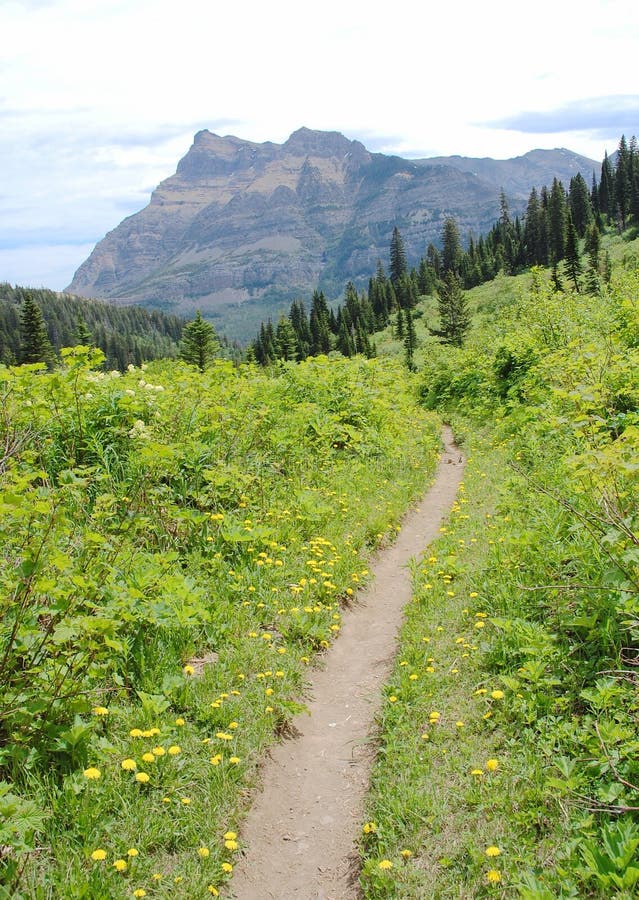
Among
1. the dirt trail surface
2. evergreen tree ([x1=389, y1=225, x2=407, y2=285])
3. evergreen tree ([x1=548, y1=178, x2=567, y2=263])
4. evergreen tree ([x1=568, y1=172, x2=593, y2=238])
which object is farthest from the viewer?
evergreen tree ([x1=389, y1=225, x2=407, y2=285])

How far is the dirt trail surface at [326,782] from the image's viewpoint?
408 centimetres

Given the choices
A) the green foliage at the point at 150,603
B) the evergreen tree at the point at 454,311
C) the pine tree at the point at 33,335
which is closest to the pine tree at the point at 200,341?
the pine tree at the point at 33,335

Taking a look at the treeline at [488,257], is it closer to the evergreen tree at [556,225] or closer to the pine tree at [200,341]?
the evergreen tree at [556,225]

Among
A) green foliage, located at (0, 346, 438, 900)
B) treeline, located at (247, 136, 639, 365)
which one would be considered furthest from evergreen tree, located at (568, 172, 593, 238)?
green foliage, located at (0, 346, 438, 900)

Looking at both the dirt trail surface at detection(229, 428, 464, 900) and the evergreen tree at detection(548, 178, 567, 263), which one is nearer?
the dirt trail surface at detection(229, 428, 464, 900)

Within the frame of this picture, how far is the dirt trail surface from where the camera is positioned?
4.08 metres

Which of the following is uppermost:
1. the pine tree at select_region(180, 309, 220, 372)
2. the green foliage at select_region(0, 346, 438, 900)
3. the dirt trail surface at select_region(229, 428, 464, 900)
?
the pine tree at select_region(180, 309, 220, 372)

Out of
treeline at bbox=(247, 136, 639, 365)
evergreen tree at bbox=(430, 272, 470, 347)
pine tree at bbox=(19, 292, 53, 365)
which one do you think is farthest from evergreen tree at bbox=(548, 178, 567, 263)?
pine tree at bbox=(19, 292, 53, 365)

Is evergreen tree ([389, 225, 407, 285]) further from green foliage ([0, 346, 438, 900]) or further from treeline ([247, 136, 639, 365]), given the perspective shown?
green foliage ([0, 346, 438, 900])

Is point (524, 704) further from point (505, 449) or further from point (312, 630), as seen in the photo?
point (505, 449)

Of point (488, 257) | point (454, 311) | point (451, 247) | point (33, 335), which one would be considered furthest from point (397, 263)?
point (33, 335)

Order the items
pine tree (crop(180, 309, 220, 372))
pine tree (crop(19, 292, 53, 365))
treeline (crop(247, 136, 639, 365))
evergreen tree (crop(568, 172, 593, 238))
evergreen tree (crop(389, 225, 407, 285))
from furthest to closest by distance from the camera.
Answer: evergreen tree (crop(389, 225, 407, 285)) → evergreen tree (crop(568, 172, 593, 238)) → treeline (crop(247, 136, 639, 365)) → pine tree (crop(19, 292, 53, 365)) → pine tree (crop(180, 309, 220, 372))

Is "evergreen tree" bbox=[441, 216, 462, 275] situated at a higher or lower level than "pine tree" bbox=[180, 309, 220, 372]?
higher

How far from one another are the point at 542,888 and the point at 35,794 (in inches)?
126
